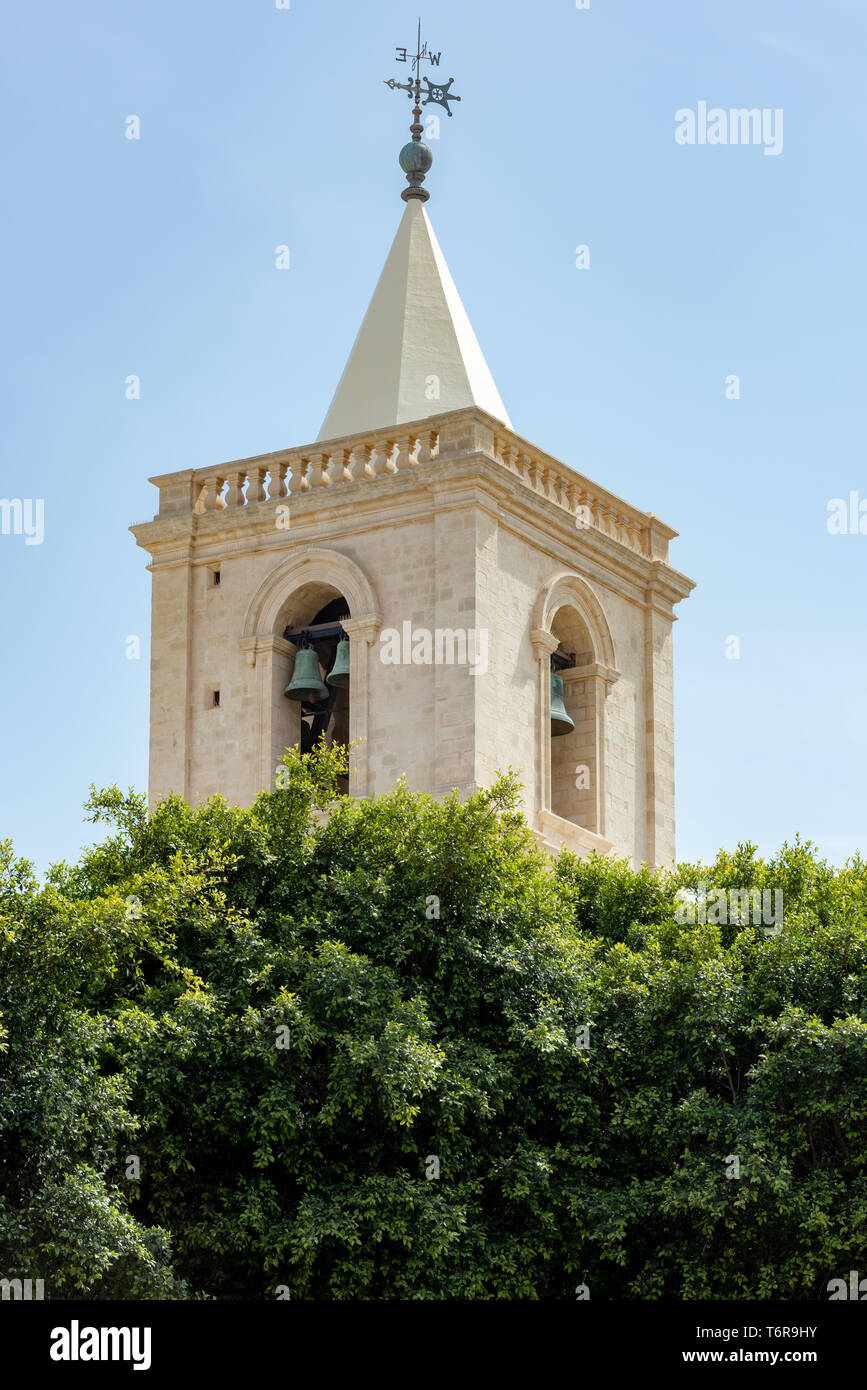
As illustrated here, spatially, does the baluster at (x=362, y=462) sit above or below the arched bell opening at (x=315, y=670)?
above

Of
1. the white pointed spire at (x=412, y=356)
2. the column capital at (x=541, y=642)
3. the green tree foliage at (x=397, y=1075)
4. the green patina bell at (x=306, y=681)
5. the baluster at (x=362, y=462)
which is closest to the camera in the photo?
the green tree foliage at (x=397, y=1075)

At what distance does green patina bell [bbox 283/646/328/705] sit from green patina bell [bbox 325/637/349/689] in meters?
0.24

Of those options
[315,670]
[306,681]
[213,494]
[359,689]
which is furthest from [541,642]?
[213,494]

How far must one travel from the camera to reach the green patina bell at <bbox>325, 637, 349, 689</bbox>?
37.9 metres

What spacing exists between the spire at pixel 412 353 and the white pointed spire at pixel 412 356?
0.01 m

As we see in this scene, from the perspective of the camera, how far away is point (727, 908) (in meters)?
30.8

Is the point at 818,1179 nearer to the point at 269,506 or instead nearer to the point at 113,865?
the point at 113,865

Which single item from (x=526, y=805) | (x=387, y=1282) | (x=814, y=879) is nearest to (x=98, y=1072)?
(x=387, y=1282)

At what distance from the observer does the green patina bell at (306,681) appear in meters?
38.4

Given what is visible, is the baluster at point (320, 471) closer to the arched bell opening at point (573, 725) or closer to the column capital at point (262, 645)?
the column capital at point (262, 645)

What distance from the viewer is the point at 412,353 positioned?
133ft

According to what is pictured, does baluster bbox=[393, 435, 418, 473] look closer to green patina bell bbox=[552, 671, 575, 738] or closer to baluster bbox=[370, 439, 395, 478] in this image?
baluster bbox=[370, 439, 395, 478]

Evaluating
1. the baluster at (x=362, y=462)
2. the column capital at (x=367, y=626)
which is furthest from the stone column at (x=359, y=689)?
the baluster at (x=362, y=462)
